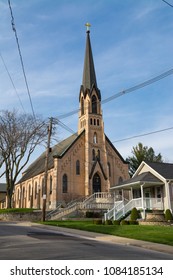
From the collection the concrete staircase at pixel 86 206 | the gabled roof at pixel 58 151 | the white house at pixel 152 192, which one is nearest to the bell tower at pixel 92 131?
the gabled roof at pixel 58 151

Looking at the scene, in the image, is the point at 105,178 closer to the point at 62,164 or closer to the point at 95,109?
the point at 62,164

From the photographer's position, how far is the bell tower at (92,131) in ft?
152

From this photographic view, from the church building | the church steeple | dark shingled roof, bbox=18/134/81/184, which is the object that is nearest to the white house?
the church building

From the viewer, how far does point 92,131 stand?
49.3 m

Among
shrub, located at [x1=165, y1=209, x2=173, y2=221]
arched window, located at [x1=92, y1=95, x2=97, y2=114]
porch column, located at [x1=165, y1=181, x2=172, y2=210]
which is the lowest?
shrub, located at [x1=165, y1=209, x2=173, y2=221]

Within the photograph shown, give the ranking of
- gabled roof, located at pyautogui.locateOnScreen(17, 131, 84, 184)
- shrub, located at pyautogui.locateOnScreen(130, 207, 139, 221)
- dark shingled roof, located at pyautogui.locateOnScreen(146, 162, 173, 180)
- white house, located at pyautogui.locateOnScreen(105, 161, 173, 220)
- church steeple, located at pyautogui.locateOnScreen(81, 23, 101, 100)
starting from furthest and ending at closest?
church steeple, located at pyautogui.locateOnScreen(81, 23, 101, 100) < gabled roof, located at pyautogui.locateOnScreen(17, 131, 84, 184) < dark shingled roof, located at pyautogui.locateOnScreen(146, 162, 173, 180) < white house, located at pyautogui.locateOnScreen(105, 161, 173, 220) < shrub, located at pyautogui.locateOnScreen(130, 207, 139, 221)

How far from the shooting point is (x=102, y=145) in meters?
49.2

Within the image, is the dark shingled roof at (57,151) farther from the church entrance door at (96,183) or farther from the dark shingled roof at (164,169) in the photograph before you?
the dark shingled roof at (164,169)

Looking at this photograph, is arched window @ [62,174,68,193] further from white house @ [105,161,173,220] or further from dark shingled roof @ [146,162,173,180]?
dark shingled roof @ [146,162,173,180]

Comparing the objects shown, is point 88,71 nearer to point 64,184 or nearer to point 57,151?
point 57,151

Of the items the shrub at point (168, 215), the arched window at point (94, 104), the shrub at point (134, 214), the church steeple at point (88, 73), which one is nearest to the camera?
the shrub at point (168, 215)

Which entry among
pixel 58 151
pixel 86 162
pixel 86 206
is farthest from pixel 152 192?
pixel 58 151

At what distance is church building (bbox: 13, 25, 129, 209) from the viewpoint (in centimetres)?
4503
